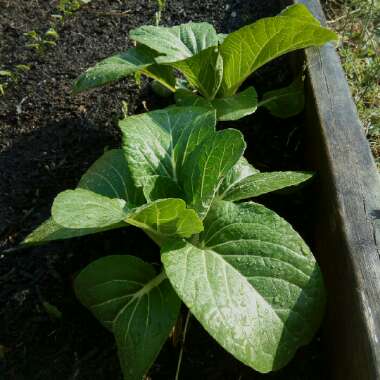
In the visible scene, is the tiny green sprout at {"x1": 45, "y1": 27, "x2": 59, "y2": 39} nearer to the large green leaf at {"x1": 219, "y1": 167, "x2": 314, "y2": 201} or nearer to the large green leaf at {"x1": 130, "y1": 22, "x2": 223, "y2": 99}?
the large green leaf at {"x1": 130, "y1": 22, "x2": 223, "y2": 99}

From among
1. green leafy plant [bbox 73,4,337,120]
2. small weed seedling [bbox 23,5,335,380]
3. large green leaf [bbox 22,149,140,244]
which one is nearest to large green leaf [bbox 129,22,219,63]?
green leafy plant [bbox 73,4,337,120]

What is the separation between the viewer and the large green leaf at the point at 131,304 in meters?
1.24

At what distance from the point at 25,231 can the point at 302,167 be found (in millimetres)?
979

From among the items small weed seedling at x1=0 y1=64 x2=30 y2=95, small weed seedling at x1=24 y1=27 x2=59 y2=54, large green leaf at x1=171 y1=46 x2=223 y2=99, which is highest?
small weed seedling at x1=24 y1=27 x2=59 y2=54

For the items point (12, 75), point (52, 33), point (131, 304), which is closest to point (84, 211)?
point (131, 304)

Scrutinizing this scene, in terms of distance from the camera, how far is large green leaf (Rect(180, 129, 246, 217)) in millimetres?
1286

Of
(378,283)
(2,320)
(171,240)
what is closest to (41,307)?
(2,320)

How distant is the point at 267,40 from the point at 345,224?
75 cm

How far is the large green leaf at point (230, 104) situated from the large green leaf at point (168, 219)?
579mm

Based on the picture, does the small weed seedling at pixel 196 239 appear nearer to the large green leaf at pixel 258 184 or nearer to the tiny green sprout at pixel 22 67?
the large green leaf at pixel 258 184

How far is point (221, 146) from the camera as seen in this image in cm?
131

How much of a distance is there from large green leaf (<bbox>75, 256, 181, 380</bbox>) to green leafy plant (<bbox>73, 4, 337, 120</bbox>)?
646 mm

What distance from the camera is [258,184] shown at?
1412 millimetres

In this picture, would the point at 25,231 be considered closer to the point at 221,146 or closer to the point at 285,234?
the point at 221,146
